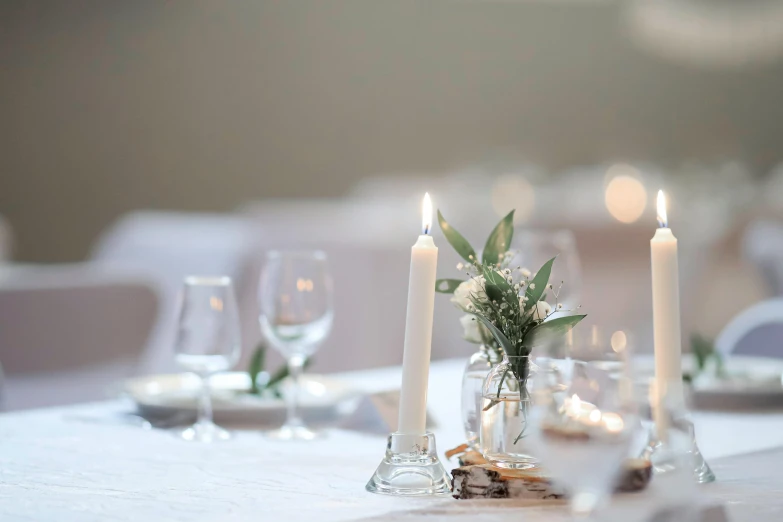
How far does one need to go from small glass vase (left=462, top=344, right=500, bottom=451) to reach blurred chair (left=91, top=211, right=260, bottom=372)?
1941 millimetres

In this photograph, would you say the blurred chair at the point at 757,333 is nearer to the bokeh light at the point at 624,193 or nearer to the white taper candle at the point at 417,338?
the white taper candle at the point at 417,338

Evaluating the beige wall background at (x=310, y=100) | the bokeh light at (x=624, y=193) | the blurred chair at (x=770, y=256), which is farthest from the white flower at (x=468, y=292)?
the beige wall background at (x=310, y=100)

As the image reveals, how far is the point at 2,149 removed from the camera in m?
6.05

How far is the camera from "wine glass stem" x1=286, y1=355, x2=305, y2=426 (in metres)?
1.08

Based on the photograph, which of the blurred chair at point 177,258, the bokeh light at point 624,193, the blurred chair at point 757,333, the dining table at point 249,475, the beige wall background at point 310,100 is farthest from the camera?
the beige wall background at point 310,100

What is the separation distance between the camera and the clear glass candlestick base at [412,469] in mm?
769

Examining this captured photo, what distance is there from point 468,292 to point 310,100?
20.6ft

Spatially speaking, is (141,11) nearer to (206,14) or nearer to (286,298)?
(206,14)

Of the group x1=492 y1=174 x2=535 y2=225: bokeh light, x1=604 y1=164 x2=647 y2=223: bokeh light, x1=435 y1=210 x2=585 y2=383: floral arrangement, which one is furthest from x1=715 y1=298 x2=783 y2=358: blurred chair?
x1=492 y1=174 x2=535 y2=225: bokeh light

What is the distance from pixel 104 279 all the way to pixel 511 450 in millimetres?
1929

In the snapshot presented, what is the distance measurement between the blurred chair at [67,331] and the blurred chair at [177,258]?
0.14 m

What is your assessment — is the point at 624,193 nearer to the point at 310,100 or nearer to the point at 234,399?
the point at 310,100

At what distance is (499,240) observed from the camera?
92 centimetres

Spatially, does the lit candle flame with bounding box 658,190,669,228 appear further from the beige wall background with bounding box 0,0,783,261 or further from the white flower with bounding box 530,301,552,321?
the beige wall background with bounding box 0,0,783,261
